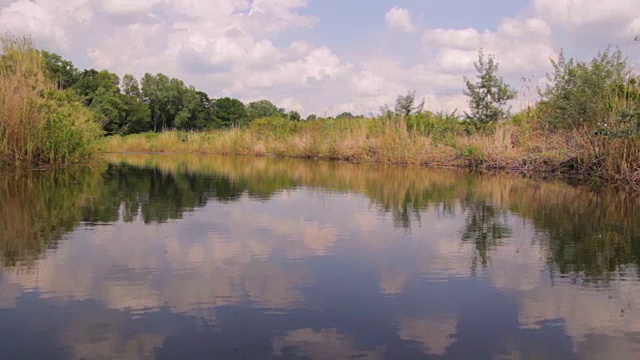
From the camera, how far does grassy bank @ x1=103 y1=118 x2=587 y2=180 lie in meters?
14.5

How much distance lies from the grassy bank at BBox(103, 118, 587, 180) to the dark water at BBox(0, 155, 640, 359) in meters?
7.22

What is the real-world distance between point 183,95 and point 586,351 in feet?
239

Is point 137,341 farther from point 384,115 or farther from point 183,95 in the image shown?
point 183,95

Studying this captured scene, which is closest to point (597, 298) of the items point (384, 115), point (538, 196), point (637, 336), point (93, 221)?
point (637, 336)

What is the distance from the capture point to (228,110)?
76125mm

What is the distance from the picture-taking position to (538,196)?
9.15 m

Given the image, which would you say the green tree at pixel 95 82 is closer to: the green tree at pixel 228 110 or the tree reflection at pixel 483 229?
the green tree at pixel 228 110

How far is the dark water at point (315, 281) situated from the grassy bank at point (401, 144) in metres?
7.22

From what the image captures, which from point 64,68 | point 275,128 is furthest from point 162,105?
point 275,128

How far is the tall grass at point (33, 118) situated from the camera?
11.9 m

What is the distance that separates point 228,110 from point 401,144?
60212mm

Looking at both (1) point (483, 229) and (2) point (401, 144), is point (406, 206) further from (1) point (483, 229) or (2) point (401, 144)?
(2) point (401, 144)

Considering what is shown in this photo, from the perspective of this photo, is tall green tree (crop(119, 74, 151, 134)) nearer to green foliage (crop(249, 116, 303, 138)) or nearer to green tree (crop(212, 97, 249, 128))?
green tree (crop(212, 97, 249, 128))

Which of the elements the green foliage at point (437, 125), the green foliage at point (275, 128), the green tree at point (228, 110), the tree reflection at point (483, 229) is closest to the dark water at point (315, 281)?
the tree reflection at point (483, 229)
